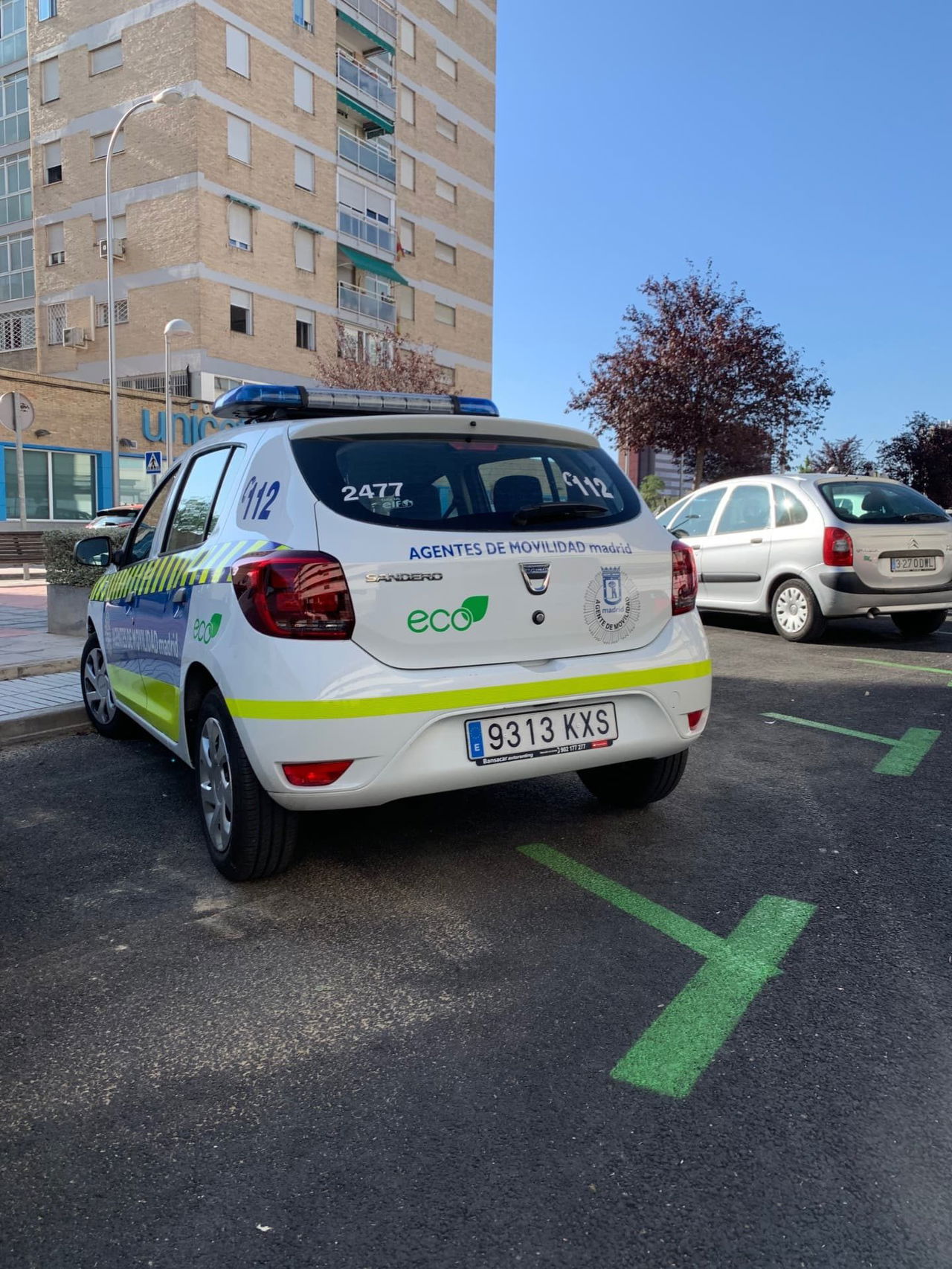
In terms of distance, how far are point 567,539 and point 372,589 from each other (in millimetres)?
770

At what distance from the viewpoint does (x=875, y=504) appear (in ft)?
30.5

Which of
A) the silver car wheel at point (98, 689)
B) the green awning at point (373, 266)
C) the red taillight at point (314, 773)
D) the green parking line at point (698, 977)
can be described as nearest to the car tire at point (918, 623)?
the green parking line at point (698, 977)

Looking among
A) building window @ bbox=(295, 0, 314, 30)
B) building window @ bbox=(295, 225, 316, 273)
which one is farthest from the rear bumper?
building window @ bbox=(295, 0, 314, 30)

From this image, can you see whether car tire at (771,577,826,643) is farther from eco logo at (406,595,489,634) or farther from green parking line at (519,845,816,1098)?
eco logo at (406,595,489,634)

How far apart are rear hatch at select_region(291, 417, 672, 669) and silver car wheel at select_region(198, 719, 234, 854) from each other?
2.57 feet

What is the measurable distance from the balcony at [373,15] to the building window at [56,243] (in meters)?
12.7

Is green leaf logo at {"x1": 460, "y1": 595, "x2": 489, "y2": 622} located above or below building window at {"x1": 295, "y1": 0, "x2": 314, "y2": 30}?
below

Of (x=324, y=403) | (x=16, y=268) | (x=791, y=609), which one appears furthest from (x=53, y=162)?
(x=324, y=403)

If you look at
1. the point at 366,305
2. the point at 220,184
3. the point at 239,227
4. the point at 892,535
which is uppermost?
the point at 220,184

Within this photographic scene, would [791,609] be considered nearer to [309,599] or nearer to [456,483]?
[456,483]

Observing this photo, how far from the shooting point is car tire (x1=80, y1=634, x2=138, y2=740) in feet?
18.6

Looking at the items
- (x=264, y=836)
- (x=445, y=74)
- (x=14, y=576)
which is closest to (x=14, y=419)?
(x=14, y=576)

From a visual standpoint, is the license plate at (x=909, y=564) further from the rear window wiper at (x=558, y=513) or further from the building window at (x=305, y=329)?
the building window at (x=305, y=329)

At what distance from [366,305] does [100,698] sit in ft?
112
